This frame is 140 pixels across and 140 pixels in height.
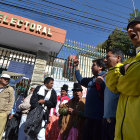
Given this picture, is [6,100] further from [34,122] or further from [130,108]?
[130,108]

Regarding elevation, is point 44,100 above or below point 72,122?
above

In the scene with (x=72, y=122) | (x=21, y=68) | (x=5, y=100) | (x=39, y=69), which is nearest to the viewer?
(x=72, y=122)

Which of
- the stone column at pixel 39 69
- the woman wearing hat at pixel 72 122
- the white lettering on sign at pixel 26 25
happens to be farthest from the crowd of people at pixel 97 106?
the white lettering on sign at pixel 26 25

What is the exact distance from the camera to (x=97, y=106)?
1.97m

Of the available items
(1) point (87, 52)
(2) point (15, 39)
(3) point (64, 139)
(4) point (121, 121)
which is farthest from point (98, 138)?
(2) point (15, 39)

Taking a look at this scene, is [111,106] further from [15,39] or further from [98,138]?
[15,39]

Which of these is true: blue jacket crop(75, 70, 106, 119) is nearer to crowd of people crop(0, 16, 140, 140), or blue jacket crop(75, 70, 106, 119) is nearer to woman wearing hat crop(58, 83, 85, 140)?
crowd of people crop(0, 16, 140, 140)

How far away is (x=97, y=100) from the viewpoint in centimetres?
200

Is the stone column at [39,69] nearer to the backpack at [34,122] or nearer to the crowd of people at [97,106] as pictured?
the crowd of people at [97,106]

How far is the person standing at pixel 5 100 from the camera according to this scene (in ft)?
9.73

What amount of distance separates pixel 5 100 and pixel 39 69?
3.71m

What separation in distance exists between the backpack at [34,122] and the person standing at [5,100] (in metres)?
0.92

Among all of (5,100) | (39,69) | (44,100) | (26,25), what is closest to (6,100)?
(5,100)

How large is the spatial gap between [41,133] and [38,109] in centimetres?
59
